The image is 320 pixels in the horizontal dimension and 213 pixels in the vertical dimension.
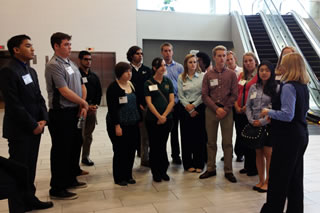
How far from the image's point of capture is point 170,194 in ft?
10.1

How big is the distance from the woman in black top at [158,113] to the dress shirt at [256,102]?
37.2 inches

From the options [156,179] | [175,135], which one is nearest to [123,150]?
[156,179]

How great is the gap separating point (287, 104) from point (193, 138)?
1815 millimetres

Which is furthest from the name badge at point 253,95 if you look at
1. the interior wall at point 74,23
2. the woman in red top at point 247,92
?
the interior wall at point 74,23

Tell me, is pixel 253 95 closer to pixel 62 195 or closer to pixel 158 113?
pixel 158 113

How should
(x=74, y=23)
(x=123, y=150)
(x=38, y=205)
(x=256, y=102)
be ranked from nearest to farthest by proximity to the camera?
1. (x=38, y=205)
2. (x=256, y=102)
3. (x=123, y=150)
4. (x=74, y=23)

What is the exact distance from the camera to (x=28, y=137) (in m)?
2.52

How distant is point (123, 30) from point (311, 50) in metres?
6.92

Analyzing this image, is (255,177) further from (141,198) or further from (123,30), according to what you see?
(123,30)

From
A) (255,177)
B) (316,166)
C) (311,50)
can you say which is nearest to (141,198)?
(255,177)

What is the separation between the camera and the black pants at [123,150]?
3266 mm

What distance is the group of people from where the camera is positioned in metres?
2.21

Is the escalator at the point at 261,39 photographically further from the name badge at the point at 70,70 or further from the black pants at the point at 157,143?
the name badge at the point at 70,70

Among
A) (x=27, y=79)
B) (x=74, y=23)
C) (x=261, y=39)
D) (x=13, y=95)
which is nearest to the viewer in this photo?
(x=13, y=95)
